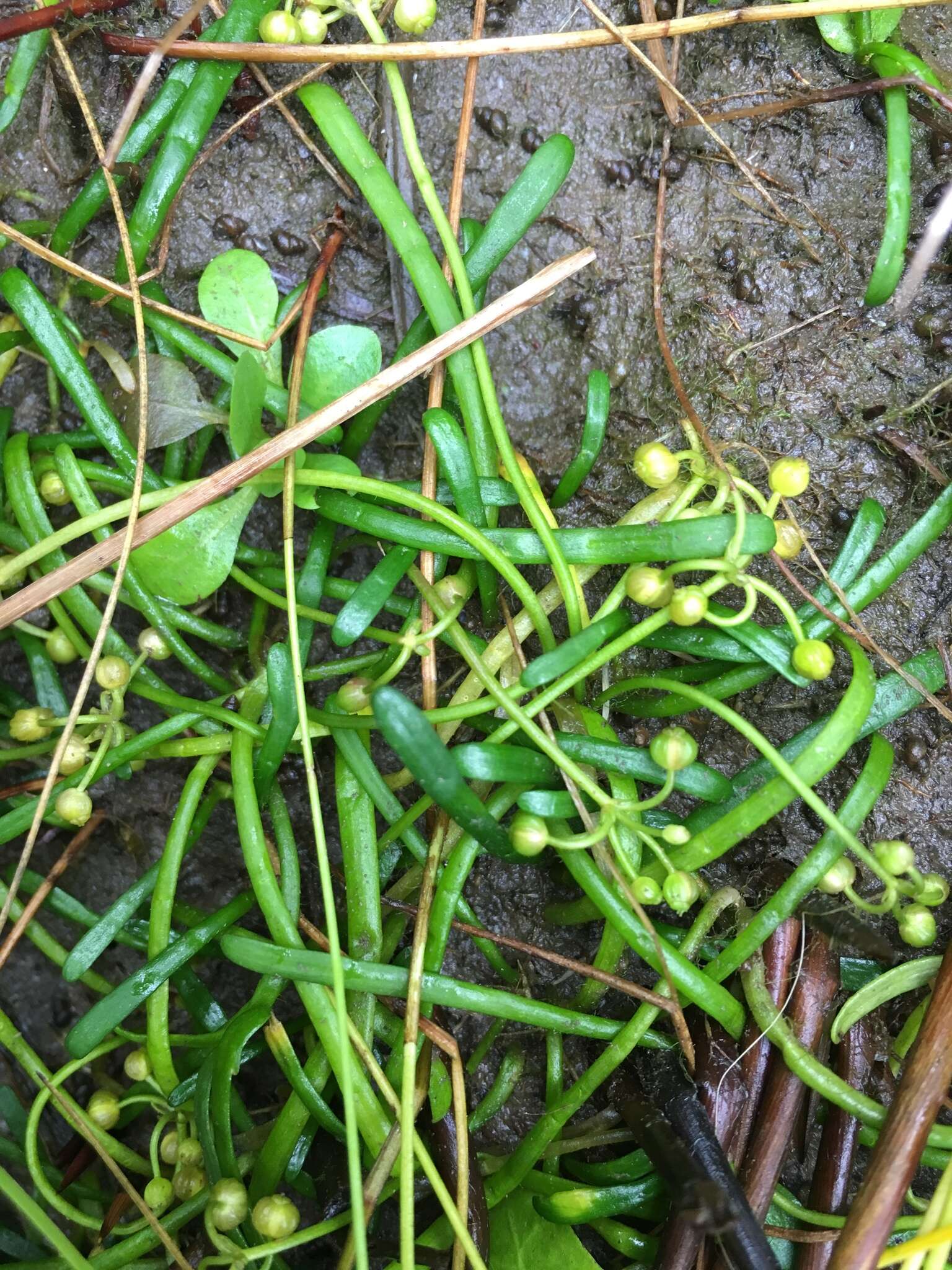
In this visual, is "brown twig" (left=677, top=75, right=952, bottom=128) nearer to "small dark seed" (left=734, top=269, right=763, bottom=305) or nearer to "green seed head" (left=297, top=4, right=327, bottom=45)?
"small dark seed" (left=734, top=269, right=763, bottom=305)

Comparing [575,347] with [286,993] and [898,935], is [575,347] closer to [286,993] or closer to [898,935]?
[898,935]

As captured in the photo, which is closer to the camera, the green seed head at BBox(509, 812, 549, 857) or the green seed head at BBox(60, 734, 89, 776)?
the green seed head at BBox(509, 812, 549, 857)

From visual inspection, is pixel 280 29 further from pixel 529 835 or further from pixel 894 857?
pixel 894 857

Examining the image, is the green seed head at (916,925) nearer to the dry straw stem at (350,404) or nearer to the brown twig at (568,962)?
the brown twig at (568,962)

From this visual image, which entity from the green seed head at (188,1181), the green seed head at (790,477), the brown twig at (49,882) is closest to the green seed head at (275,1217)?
the green seed head at (188,1181)

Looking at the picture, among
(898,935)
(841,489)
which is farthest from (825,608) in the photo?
(898,935)

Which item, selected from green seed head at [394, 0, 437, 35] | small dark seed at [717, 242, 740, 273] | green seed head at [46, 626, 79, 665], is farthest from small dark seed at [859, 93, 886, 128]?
green seed head at [46, 626, 79, 665]
